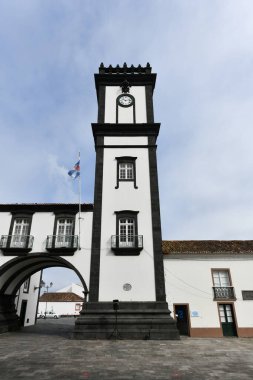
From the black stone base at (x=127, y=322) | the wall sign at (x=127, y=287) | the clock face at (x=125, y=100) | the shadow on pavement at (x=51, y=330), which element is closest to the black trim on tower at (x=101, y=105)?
the clock face at (x=125, y=100)

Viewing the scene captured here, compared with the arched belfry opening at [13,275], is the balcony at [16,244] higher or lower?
higher

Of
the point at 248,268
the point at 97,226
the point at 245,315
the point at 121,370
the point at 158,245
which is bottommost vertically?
the point at 121,370

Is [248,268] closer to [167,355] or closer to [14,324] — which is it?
[167,355]

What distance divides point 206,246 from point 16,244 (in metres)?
13.3

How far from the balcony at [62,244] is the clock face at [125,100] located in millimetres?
11544

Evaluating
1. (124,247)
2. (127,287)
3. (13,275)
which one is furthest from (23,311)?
(124,247)

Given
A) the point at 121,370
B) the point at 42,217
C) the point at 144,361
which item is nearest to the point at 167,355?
the point at 144,361

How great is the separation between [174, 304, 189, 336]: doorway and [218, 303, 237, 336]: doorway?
219 centimetres

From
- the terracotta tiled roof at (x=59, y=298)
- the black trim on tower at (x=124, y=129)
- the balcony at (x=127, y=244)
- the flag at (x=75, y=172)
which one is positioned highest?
the black trim on tower at (x=124, y=129)

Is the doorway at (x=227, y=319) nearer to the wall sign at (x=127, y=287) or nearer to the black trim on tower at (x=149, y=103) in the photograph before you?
the wall sign at (x=127, y=287)

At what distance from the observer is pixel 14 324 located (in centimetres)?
1975

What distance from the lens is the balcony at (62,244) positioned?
672 inches

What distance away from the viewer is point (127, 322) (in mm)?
15016

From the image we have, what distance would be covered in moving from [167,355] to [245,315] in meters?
9.11
